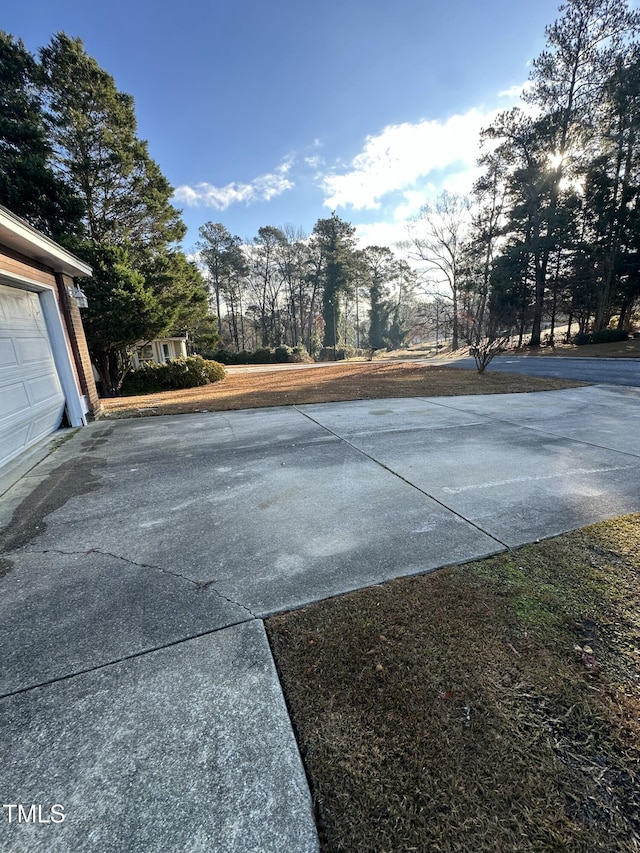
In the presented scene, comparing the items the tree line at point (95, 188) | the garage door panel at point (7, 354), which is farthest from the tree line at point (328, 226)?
the garage door panel at point (7, 354)

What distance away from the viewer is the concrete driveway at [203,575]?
1131mm

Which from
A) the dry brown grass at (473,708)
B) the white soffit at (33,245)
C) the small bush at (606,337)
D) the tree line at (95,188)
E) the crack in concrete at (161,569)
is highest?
the tree line at (95,188)

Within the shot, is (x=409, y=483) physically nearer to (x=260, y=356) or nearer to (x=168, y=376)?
(x=168, y=376)

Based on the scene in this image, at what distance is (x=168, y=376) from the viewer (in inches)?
453

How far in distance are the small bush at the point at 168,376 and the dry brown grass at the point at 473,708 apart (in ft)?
35.5

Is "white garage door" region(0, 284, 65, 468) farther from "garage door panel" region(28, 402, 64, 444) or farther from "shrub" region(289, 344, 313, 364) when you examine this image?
"shrub" region(289, 344, 313, 364)

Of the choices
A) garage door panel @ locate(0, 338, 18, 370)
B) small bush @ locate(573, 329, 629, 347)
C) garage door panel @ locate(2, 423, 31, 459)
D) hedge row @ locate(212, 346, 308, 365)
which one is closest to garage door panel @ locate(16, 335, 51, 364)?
garage door panel @ locate(0, 338, 18, 370)

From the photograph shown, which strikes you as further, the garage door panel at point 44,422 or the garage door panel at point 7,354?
the garage door panel at point 44,422

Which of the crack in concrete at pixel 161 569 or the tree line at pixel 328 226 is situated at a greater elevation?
the tree line at pixel 328 226

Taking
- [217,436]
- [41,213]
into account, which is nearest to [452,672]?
[217,436]

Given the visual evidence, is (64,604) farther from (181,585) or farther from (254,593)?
(254,593)

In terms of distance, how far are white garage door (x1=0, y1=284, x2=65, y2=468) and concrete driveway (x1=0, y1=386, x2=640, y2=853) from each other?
590 mm

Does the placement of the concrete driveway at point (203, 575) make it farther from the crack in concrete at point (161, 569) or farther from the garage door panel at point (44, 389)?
the garage door panel at point (44, 389)

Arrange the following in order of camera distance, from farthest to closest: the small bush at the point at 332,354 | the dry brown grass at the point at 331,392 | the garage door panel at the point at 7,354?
1. the small bush at the point at 332,354
2. the dry brown grass at the point at 331,392
3. the garage door panel at the point at 7,354
